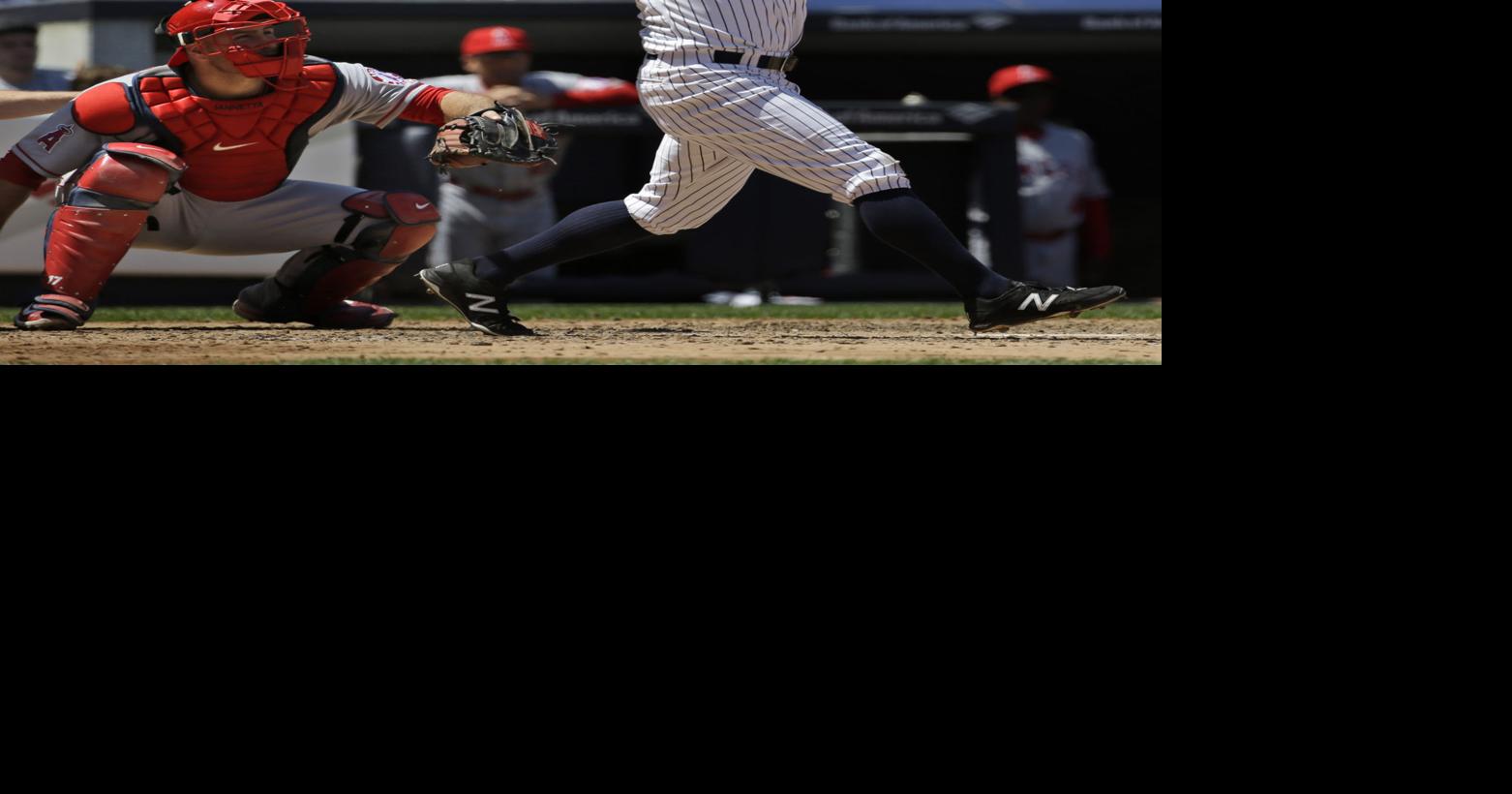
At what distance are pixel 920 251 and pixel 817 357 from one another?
1.08 ft

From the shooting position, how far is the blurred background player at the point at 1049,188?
20.4 feet

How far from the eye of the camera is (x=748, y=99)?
3193 millimetres

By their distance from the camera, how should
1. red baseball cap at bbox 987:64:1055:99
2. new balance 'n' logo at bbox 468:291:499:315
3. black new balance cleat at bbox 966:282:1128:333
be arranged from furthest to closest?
red baseball cap at bbox 987:64:1055:99 < new balance 'n' logo at bbox 468:291:499:315 < black new balance cleat at bbox 966:282:1128:333

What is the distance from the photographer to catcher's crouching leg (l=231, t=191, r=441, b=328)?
155 inches

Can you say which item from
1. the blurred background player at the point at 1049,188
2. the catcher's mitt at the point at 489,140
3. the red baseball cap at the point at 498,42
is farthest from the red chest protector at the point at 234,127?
the blurred background player at the point at 1049,188

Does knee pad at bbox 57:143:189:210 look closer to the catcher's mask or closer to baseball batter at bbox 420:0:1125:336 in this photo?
the catcher's mask

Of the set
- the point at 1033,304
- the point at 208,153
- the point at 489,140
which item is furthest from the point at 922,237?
the point at 208,153

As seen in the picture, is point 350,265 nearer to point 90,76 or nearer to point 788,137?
point 788,137

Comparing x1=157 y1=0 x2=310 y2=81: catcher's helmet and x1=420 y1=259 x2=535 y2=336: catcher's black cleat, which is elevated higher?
x1=157 y1=0 x2=310 y2=81: catcher's helmet

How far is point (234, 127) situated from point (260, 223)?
0.28m

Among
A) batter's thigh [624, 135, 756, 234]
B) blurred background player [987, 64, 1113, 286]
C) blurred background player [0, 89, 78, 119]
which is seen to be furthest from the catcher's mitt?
blurred background player [987, 64, 1113, 286]

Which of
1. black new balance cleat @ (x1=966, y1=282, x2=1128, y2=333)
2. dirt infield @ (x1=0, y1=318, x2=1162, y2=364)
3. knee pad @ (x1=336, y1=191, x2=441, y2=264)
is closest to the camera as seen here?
black new balance cleat @ (x1=966, y1=282, x2=1128, y2=333)

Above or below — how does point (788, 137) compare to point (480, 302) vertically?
above

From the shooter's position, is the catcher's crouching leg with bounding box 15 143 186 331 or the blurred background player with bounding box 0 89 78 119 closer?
the catcher's crouching leg with bounding box 15 143 186 331
